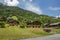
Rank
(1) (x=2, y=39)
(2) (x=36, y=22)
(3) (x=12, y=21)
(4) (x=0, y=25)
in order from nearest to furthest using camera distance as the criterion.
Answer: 1. (1) (x=2, y=39)
2. (4) (x=0, y=25)
3. (3) (x=12, y=21)
4. (2) (x=36, y=22)

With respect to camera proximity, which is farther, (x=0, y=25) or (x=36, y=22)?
(x=36, y=22)

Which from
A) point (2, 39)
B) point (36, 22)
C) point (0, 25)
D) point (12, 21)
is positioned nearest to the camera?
point (2, 39)

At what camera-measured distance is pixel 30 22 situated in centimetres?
9906

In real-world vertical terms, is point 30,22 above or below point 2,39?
above

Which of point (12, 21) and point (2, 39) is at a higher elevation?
point (12, 21)

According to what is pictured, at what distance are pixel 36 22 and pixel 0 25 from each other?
51.6m

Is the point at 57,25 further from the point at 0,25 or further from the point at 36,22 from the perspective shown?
the point at 0,25

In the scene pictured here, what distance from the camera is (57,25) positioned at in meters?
97.5

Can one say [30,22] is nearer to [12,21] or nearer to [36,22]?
[36,22]

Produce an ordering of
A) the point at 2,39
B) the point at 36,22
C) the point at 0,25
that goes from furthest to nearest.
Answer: the point at 36,22
the point at 0,25
the point at 2,39

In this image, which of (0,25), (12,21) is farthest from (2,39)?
(12,21)

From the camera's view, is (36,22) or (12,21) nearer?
(12,21)

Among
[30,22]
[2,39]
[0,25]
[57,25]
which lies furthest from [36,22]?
[2,39]

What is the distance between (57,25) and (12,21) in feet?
80.3
